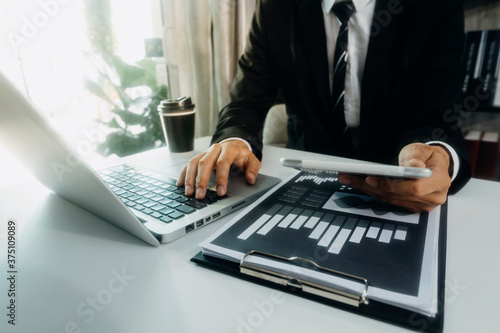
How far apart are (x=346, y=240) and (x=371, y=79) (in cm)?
65

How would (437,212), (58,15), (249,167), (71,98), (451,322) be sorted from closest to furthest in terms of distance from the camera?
1. (451,322)
2. (437,212)
3. (249,167)
4. (58,15)
5. (71,98)

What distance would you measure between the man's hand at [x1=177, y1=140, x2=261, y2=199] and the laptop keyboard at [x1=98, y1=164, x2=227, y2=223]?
0.02 meters

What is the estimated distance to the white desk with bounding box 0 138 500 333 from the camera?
0.29m

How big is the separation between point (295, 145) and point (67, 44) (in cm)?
131

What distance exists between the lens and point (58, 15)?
4.98ft

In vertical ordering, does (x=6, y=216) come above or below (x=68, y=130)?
above

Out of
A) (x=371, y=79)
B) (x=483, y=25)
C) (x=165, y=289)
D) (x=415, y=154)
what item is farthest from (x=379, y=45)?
(x=483, y=25)

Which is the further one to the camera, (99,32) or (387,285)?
(99,32)

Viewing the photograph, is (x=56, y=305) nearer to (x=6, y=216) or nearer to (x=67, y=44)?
(x=6, y=216)

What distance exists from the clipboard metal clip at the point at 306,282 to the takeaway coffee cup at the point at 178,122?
56 centimetres

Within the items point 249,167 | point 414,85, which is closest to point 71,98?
point 249,167

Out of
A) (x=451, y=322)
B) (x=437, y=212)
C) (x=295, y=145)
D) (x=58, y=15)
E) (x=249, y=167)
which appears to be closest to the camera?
(x=451, y=322)

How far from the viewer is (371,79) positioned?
888 mm

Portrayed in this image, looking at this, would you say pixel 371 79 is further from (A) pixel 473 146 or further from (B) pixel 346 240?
(A) pixel 473 146
